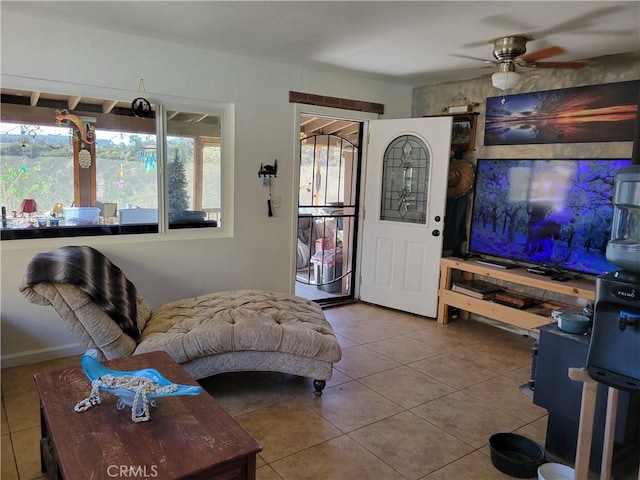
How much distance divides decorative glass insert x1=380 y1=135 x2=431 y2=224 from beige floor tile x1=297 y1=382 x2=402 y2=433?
7.02ft

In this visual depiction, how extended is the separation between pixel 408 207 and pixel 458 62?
4.74ft

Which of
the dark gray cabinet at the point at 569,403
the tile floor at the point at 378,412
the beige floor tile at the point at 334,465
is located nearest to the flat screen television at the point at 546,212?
the tile floor at the point at 378,412

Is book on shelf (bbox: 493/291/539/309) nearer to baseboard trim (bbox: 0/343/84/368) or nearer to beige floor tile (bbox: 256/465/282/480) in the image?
beige floor tile (bbox: 256/465/282/480)

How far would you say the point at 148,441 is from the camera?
1.58 m

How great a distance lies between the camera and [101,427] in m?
1.65

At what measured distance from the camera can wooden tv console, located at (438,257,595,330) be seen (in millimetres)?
3514

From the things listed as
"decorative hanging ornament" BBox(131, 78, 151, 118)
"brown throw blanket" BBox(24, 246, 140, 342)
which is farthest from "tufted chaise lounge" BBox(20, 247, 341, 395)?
"decorative hanging ornament" BBox(131, 78, 151, 118)

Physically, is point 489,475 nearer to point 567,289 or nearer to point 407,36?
point 567,289

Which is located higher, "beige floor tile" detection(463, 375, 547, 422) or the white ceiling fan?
the white ceiling fan

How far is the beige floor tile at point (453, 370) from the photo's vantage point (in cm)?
321

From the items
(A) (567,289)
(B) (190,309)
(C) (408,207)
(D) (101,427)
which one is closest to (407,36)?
(C) (408,207)

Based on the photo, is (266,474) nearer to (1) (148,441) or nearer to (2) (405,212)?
(1) (148,441)

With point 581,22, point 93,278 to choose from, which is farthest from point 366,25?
point 93,278

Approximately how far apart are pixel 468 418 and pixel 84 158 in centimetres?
322
